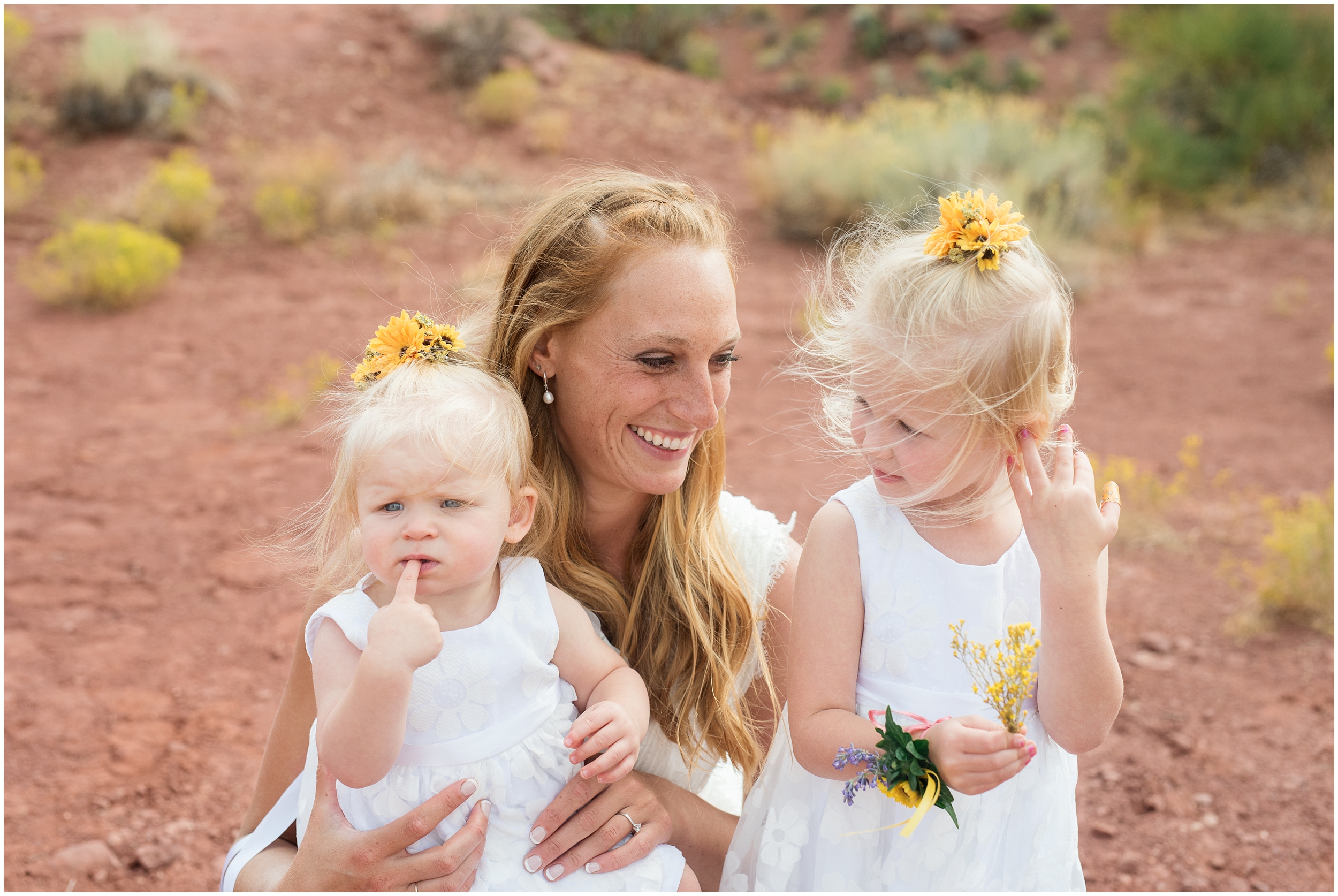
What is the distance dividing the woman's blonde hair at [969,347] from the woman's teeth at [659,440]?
0.41 metres

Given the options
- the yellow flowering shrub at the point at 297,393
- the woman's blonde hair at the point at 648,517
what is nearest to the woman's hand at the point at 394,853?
the woman's blonde hair at the point at 648,517

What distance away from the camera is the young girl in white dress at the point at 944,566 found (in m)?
1.86

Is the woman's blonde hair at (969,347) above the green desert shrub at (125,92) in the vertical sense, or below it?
above

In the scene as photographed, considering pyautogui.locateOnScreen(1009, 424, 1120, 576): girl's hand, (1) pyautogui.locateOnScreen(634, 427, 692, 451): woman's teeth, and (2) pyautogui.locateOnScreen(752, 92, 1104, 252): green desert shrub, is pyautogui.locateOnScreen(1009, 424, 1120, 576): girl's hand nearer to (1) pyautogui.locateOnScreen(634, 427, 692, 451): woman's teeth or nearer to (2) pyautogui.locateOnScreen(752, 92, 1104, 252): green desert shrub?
(1) pyautogui.locateOnScreen(634, 427, 692, 451): woman's teeth

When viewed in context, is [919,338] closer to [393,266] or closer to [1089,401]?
[1089,401]

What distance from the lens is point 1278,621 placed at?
15.9 ft

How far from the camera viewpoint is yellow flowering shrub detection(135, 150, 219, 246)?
10.0 meters

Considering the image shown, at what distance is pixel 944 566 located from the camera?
2051 mm

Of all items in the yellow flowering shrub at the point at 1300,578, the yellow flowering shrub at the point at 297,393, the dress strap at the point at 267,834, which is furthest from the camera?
the yellow flowering shrub at the point at 297,393

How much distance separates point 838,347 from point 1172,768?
2747 mm

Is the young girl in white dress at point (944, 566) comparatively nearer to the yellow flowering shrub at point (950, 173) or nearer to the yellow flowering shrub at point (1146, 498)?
the yellow flowering shrub at point (1146, 498)

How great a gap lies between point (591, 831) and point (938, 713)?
67 centimetres

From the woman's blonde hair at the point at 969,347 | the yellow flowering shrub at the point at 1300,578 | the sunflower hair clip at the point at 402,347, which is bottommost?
the yellow flowering shrub at the point at 1300,578

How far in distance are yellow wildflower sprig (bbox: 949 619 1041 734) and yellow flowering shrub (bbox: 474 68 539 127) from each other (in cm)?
1239
